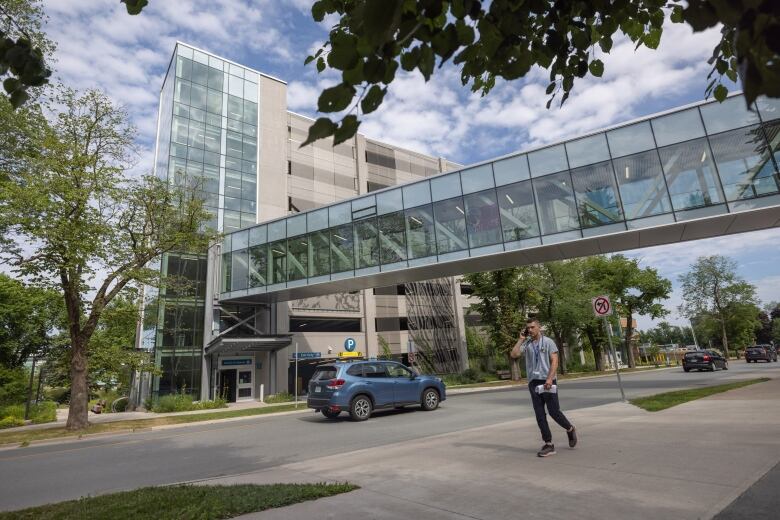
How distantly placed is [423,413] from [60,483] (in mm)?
9353

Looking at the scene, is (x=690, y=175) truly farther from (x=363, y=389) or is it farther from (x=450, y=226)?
(x=363, y=389)

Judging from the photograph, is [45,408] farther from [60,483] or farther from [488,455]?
[488,455]

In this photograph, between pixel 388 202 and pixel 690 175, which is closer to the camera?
pixel 690 175

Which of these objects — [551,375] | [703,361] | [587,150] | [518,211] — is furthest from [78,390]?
[703,361]

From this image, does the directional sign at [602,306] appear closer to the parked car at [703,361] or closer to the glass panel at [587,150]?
the glass panel at [587,150]

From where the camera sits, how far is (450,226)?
67.3ft

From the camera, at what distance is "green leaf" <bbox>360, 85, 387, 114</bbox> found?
192 centimetres

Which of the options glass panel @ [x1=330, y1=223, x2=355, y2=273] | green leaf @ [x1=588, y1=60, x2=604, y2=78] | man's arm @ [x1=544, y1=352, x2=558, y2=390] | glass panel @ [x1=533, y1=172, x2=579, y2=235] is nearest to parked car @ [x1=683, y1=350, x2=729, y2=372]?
glass panel @ [x1=533, y1=172, x2=579, y2=235]

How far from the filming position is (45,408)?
24.1 m

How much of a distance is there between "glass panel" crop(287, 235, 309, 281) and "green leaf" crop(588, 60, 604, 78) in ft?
72.4

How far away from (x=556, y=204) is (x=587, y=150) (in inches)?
93.3

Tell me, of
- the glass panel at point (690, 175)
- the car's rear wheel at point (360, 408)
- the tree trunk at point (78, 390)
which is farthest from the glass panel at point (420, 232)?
the tree trunk at point (78, 390)

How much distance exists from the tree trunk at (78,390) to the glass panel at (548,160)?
18951 mm

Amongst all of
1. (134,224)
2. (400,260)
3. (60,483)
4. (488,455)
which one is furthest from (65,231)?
(488,455)
